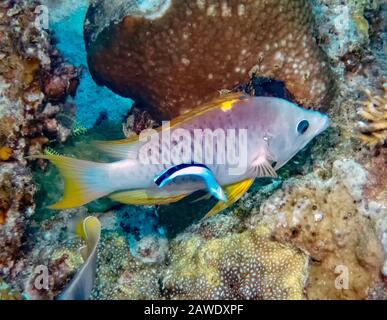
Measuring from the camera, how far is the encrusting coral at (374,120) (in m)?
3.94

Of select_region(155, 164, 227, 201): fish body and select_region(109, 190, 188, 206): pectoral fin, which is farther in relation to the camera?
select_region(109, 190, 188, 206): pectoral fin

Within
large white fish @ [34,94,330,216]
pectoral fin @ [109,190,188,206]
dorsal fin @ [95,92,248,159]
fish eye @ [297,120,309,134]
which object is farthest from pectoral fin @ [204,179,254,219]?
dorsal fin @ [95,92,248,159]

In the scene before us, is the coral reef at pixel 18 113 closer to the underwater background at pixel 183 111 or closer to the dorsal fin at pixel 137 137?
the underwater background at pixel 183 111

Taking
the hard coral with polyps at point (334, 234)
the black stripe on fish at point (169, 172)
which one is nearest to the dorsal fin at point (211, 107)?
the black stripe on fish at point (169, 172)

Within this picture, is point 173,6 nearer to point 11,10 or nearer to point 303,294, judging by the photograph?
point 11,10

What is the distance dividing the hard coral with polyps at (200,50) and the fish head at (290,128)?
1327 millimetres

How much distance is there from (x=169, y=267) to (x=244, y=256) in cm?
83

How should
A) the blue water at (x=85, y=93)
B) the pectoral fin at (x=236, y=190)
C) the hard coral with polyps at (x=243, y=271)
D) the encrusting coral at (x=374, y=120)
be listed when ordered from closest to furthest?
1. the pectoral fin at (x=236, y=190)
2. the hard coral with polyps at (x=243, y=271)
3. the encrusting coral at (x=374, y=120)
4. the blue water at (x=85, y=93)

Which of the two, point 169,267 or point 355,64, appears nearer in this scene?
point 169,267

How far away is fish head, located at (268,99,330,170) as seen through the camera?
300 cm

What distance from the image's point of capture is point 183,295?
12.3 feet

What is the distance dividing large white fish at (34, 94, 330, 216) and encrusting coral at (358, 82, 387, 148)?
1.13 m

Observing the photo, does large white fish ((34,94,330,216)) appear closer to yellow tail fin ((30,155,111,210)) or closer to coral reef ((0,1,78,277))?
yellow tail fin ((30,155,111,210))
